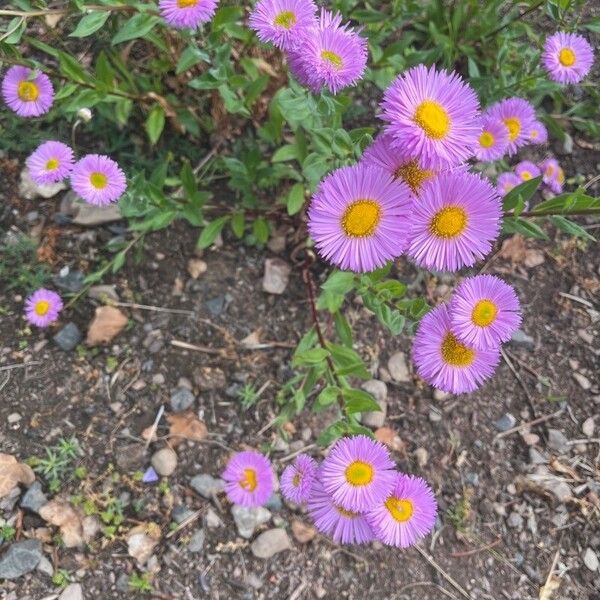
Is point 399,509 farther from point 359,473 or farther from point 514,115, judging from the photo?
point 514,115

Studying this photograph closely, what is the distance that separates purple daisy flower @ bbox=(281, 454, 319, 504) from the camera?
1810mm

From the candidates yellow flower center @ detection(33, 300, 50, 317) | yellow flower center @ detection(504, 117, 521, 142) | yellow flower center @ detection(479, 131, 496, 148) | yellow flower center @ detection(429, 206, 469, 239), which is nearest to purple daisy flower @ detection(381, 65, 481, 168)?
yellow flower center @ detection(429, 206, 469, 239)

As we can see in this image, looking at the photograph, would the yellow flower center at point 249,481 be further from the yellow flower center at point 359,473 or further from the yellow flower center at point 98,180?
the yellow flower center at point 98,180

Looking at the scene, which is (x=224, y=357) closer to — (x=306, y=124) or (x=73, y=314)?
(x=73, y=314)

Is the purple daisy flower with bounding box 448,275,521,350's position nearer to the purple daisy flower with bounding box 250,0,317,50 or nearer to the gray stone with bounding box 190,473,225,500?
the purple daisy flower with bounding box 250,0,317,50

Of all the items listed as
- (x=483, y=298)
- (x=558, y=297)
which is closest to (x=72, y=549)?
(x=483, y=298)

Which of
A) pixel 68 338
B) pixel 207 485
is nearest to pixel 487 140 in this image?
pixel 207 485

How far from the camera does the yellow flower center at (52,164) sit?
2094mm

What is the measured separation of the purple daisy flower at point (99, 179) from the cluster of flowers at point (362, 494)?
0.94 meters

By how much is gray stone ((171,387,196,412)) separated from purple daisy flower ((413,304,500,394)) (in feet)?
3.18

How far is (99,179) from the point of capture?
2.00 m

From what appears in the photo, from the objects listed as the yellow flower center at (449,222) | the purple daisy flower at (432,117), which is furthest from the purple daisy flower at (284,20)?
the yellow flower center at (449,222)

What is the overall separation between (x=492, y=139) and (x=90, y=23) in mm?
1340

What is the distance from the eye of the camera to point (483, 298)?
5.42 ft
